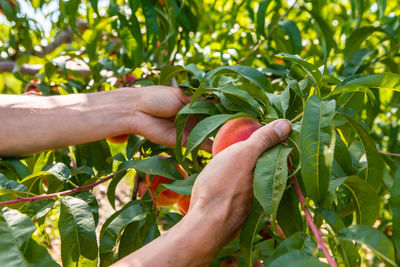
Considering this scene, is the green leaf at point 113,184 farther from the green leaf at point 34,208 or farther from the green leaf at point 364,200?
the green leaf at point 364,200

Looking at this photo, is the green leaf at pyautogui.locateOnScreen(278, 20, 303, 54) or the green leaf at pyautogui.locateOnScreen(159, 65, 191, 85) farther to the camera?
the green leaf at pyautogui.locateOnScreen(278, 20, 303, 54)

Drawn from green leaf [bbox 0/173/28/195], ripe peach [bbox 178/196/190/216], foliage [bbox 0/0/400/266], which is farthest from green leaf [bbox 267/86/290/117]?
green leaf [bbox 0/173/28/195]

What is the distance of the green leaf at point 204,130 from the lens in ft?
2.07

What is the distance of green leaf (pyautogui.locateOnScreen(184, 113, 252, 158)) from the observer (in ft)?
2.07

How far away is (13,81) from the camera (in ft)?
5.74

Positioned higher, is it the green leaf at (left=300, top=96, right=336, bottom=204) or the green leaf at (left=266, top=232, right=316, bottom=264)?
the green leaf at (left=300, top=96, right=336, bottom=204)

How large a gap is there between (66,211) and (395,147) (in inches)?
37.5

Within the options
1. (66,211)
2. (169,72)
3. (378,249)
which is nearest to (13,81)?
(169,72)

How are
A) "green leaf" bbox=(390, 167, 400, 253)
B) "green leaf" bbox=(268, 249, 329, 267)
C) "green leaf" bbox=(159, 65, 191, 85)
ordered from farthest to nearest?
"green leaf" bbox=(159, 65, 191, 85) < "green leaf" bbox=(390, 167, 400, 253) < "green leaf" bbox=(268, 249, 329, 267)

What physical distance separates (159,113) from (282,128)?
42 cm

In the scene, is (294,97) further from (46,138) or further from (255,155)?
Result: (46,138)

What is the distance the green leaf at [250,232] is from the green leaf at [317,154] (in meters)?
0.09

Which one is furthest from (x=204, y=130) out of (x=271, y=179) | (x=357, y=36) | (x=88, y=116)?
(x=357, y=36)

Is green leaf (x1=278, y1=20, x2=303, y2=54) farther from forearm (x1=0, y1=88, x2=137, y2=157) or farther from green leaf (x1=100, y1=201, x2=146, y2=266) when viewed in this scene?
green leaf (x1=100, y1=201, x2=146, y2=266)
